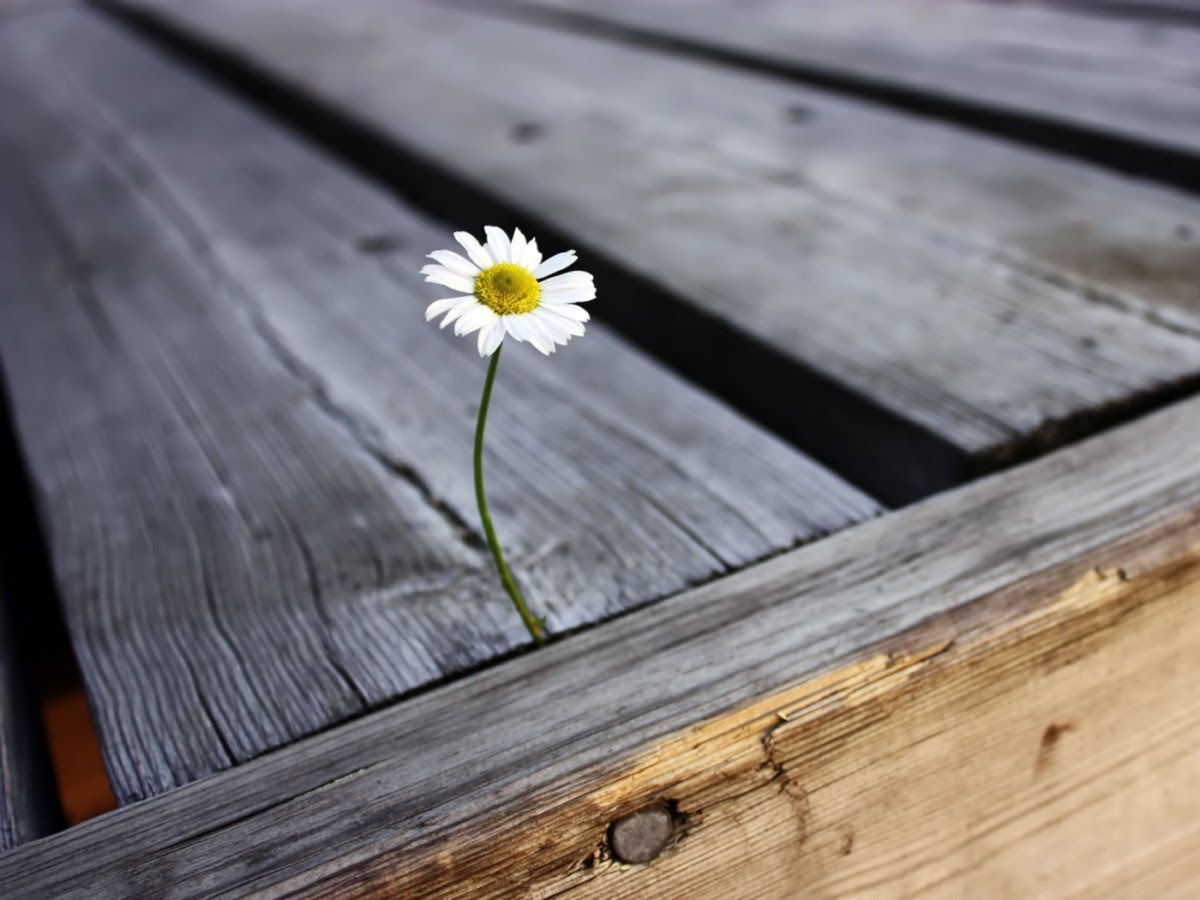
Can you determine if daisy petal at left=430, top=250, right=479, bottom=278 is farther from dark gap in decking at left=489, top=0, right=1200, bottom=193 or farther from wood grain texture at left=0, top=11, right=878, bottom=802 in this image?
dark gap in decking at left=489, top=0, right=1200, bottom=193

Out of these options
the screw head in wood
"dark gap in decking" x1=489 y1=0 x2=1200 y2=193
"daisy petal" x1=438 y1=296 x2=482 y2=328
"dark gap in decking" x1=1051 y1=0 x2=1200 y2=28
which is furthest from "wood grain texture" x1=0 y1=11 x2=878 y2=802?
"dark gap in decking" x1=1051 y1=0 x2=1200 y2=28

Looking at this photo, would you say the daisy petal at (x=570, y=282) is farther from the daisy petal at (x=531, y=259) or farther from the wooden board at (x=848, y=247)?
the wooden board at (x=848, y=247)

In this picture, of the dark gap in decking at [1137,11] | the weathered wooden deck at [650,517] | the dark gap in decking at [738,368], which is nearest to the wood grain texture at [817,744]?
the weathered wooden deck at [650,517]

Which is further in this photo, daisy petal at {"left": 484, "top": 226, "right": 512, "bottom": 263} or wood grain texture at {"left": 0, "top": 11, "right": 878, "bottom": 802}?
wood grain texture at {"left": 0, "top": 11, "right": 878, "bottom": 802}

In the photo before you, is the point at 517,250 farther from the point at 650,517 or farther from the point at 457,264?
the point at 650,517

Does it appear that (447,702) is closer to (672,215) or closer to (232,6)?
(672,215)

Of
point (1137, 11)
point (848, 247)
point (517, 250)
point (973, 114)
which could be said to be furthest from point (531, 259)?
point (1137, 11)
